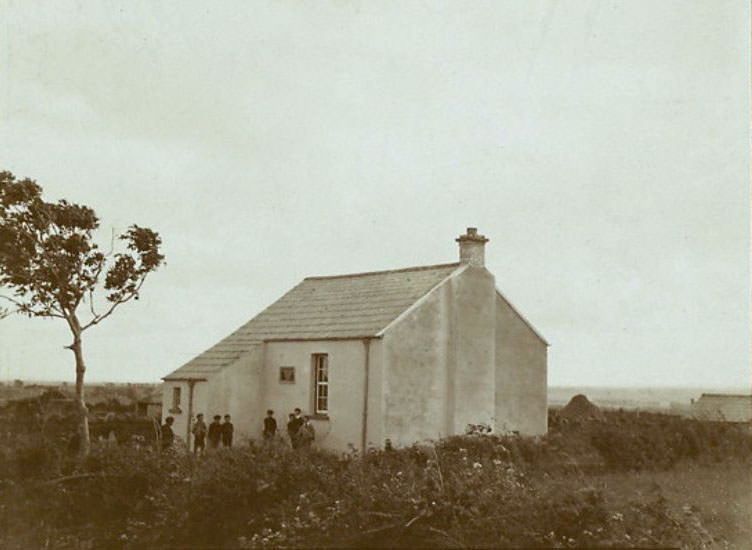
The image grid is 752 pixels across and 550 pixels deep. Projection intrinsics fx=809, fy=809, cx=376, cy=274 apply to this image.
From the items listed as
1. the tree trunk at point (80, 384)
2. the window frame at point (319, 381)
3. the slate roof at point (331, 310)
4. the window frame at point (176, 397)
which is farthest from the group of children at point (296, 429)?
the tree trunk at point (80, 384)

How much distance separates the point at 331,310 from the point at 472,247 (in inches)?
212

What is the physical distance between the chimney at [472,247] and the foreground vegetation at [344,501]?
230 inches

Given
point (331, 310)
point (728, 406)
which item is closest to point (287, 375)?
point (331, 310)

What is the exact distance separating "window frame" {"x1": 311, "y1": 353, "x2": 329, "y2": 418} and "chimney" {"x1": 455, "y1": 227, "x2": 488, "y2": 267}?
5508mm

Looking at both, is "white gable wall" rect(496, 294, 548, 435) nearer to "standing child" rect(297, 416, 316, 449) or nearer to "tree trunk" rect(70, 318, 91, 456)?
"standing child" rect(297, 416, 316, 449)

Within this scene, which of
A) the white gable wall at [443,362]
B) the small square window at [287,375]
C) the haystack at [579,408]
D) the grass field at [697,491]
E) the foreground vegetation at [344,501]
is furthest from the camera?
the haystack at [579,408]

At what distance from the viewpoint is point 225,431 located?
78.4ft

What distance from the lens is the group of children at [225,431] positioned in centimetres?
2325

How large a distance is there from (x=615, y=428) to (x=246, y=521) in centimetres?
1652

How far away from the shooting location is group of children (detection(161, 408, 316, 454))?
2325 centimetres

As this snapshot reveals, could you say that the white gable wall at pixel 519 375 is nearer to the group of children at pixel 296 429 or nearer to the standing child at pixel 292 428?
the group of children at pixel 296 429

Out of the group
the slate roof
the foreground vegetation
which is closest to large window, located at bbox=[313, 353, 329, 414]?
the slate roof

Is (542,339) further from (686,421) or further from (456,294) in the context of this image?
(686,421)

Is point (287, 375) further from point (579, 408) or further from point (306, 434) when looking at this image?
point (579, 408)
